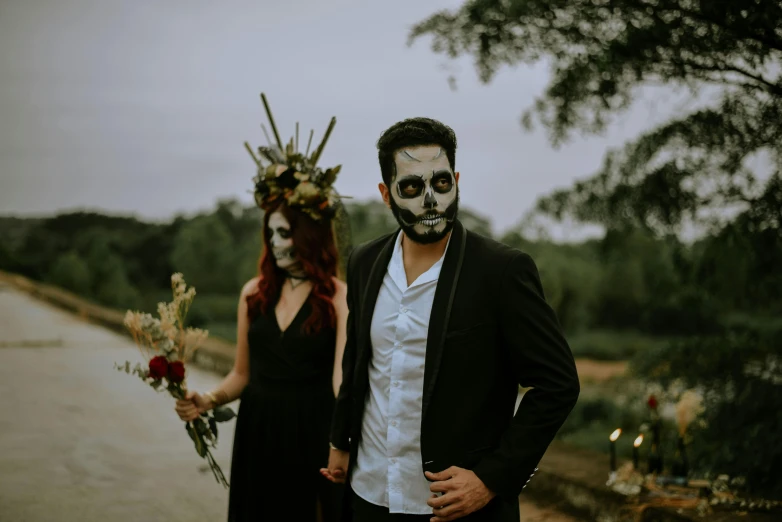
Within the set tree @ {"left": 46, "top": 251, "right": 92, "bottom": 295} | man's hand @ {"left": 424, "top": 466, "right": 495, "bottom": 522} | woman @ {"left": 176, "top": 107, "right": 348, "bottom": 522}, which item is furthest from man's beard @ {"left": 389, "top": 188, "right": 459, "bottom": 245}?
tree @ {"left": 46, "top": 251, "right": 92, "bottom": 295}

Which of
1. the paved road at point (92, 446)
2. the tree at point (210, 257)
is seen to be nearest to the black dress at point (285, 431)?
the paved road at point (92, 446)

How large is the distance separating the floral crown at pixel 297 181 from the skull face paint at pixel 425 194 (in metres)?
1.10

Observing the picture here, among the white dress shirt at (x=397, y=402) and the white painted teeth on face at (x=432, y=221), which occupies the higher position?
the white painted teeth on face at (x=432, y=221)

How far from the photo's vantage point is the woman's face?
122 inches

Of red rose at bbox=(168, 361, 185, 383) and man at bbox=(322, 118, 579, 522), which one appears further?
red rose at bbox=(168, 361, 185, 383)

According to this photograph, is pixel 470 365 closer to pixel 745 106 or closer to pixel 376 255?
pixel 376 255

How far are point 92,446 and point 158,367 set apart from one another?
3.41 m

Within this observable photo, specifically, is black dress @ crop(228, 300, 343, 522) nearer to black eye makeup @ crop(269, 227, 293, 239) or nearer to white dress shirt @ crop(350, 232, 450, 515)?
black eye makeup @ crop(269, 227, 293, 239)

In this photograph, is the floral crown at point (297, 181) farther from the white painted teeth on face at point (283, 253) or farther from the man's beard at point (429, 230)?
the man's beard at point (429, 230)

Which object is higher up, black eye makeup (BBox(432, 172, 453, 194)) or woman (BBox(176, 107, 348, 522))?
black eye makeup (BBox(432, 172, 453, 194))

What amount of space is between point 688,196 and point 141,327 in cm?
337

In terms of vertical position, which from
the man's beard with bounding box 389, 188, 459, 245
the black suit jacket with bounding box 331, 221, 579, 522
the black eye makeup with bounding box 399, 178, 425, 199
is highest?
the black eye makeup with bounding box 399, 178, 425, 199

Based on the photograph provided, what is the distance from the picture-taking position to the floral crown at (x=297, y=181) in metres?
3.12

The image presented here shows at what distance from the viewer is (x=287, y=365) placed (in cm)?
304
